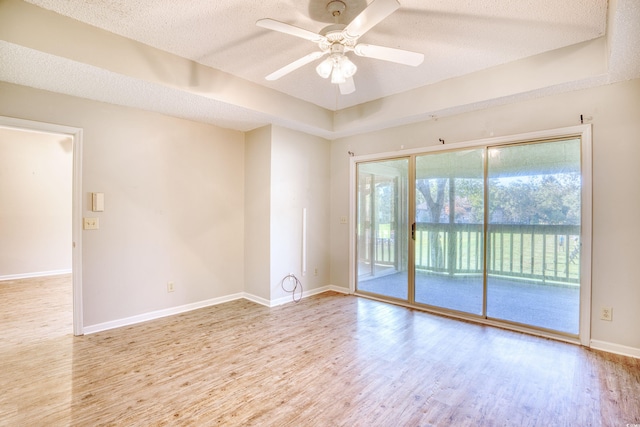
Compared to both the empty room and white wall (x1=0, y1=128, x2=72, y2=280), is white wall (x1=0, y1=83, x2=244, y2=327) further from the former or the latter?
white wall (x1=0, y1=128, x2=72, y2=280)

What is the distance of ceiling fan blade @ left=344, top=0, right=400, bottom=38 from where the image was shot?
1.67 meters

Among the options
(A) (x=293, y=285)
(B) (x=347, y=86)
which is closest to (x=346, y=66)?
(B) (x=347, y=86)

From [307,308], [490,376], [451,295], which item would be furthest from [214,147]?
[490,376]

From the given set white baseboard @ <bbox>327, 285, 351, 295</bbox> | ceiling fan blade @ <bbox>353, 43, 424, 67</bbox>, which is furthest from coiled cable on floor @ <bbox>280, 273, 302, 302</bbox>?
ceiling fan blade @ <bbox>353, 43, 424, 67</bbox>

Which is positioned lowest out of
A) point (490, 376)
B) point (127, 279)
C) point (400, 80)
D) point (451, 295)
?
point (490, 376)

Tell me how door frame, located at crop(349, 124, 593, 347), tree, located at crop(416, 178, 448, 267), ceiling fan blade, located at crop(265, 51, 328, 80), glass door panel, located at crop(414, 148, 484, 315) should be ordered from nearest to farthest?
ceiling fan blade, located at crop(265, 51, 328, 80) → door frame, located at crop(349, 124, 593, 347) → glass door panel, located at crop(414, 148, 484, 315) → tree, located at crop(416, 178, 448, 267)

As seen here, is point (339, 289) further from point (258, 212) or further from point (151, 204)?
point (151, 204)

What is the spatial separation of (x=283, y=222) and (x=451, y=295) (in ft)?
7.82

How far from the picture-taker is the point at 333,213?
16.5 ft

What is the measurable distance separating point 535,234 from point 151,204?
4307 millimetres

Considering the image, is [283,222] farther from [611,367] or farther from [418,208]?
[611,367]

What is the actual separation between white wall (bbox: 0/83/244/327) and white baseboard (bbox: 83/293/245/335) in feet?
0.16

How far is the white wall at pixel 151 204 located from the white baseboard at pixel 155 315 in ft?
0.16

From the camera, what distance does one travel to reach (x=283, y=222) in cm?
434
